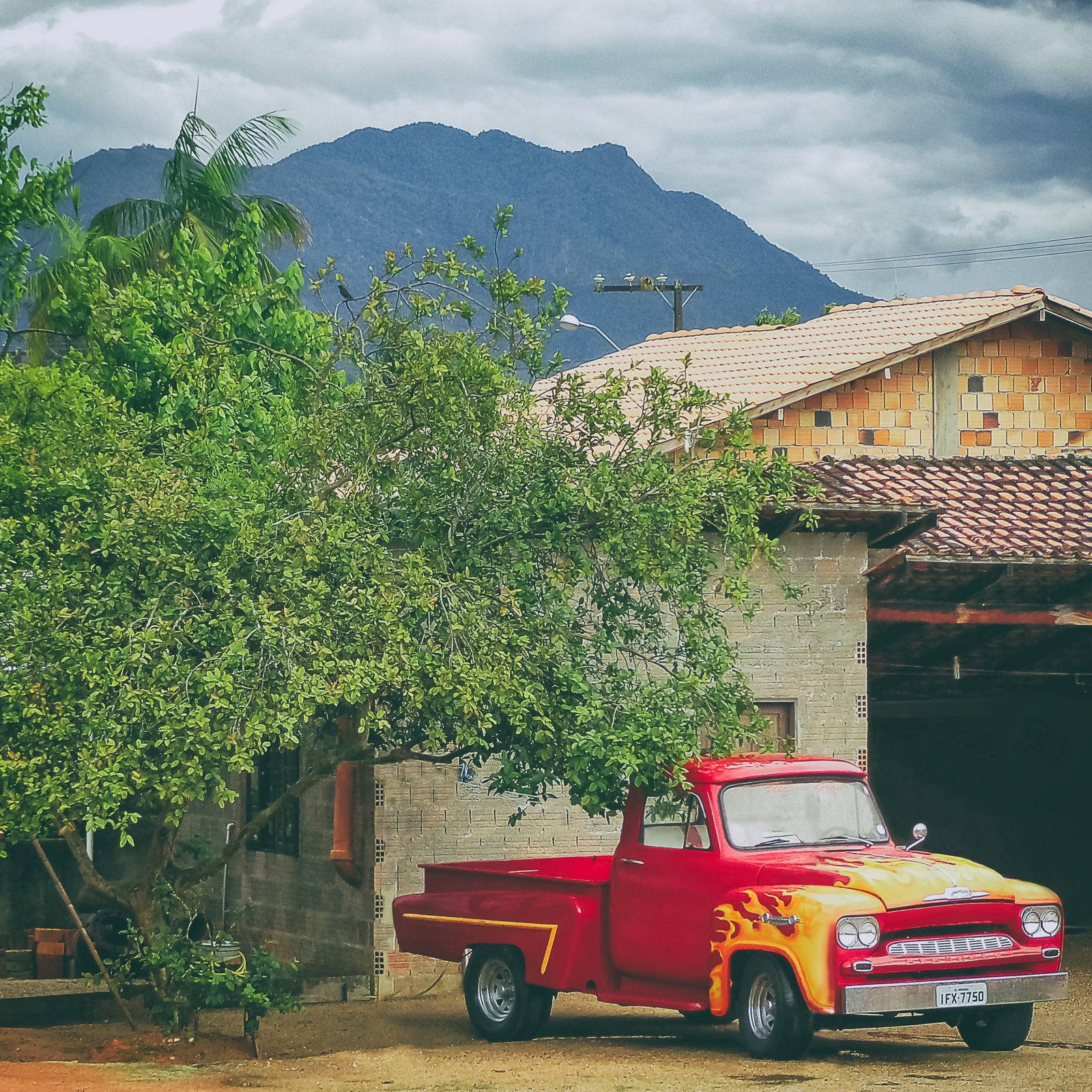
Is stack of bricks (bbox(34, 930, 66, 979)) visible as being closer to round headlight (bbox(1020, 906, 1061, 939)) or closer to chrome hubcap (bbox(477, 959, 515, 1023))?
chrome hubcap (bbox(477, 959, 515, 1023))

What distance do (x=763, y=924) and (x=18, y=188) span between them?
9.09 m

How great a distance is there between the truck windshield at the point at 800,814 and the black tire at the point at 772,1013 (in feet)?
2.86

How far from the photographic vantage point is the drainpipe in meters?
14.4

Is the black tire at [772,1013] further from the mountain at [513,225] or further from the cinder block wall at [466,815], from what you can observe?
the mountain at [513,225]

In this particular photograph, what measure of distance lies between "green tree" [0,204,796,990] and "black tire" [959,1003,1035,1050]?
2519 millimetres

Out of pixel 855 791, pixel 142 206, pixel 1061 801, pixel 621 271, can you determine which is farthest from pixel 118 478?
pixel 621 271

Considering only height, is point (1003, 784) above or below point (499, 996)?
above

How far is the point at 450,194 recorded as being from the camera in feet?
610

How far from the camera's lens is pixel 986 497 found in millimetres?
17219

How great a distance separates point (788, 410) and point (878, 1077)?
1167cm

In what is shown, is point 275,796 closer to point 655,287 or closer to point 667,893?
point 667,893

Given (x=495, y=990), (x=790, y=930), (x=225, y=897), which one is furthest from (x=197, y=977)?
(x=225, y=897)

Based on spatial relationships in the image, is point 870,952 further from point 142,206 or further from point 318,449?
point 142,206

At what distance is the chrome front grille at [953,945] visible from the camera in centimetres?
952
